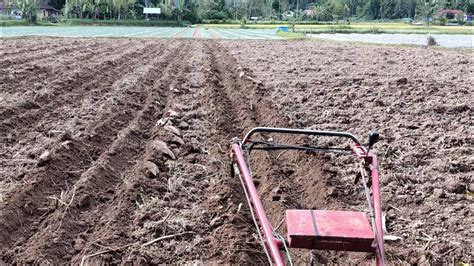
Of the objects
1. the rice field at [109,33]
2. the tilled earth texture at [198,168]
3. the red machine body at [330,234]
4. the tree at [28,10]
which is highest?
the tree at [28,10]

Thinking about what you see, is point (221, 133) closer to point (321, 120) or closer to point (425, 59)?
point (321, 120)

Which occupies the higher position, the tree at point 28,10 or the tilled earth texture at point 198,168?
the tree at point 28,10

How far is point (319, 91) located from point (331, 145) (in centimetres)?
381

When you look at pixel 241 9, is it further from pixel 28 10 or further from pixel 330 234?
pixel 330 234

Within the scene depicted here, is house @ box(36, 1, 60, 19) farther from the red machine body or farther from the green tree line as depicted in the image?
the red machine body

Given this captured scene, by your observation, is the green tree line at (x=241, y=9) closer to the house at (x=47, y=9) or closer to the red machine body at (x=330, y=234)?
the house at (x=47, y=9)

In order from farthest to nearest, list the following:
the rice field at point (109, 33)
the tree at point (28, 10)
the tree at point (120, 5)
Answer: the tree at point (120, 5)
the tree at point (28, 10)
the rice field at point (109, 33)

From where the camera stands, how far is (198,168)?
551cm

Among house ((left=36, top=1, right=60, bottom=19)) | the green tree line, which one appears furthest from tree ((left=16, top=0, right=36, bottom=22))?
house ((left=36, top=1, right=60, bottom=19))

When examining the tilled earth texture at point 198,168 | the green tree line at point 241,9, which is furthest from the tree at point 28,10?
the tilled earth texture at point 198,168

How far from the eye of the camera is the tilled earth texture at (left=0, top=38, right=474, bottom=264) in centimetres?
378

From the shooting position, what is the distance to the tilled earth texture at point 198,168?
3.78 meters

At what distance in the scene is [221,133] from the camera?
695 cm

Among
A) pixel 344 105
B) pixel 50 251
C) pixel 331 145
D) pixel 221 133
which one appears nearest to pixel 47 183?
pixel 50 251
